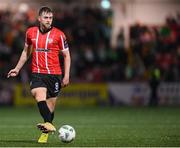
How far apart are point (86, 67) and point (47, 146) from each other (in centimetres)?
1844

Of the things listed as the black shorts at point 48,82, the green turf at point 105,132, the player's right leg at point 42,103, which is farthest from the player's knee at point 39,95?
the green turf at point 105,132

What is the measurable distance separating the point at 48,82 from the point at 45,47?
24.2 inches

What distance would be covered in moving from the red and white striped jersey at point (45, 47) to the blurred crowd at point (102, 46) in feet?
55.1

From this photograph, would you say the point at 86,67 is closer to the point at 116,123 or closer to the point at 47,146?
the point at 116,123

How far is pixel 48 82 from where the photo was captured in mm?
11820

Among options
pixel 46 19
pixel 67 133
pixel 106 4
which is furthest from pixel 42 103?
pixel 106 4

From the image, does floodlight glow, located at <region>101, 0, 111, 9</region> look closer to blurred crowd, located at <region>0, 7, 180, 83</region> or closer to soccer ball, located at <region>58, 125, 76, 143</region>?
blurred crowd, located at <region>0, 7, 180, 83</region>

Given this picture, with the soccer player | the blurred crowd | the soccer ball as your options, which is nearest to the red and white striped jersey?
the soccer player

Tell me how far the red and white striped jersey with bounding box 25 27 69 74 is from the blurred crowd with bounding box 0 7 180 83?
661 inches

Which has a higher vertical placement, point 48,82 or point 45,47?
point 45,47

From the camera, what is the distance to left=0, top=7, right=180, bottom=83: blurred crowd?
2897 centimetres

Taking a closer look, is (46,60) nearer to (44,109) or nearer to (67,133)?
(44,109)

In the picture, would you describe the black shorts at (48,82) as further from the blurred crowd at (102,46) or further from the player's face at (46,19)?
the blurred crowd at (102,46)

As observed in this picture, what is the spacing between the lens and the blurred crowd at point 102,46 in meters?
29.0
